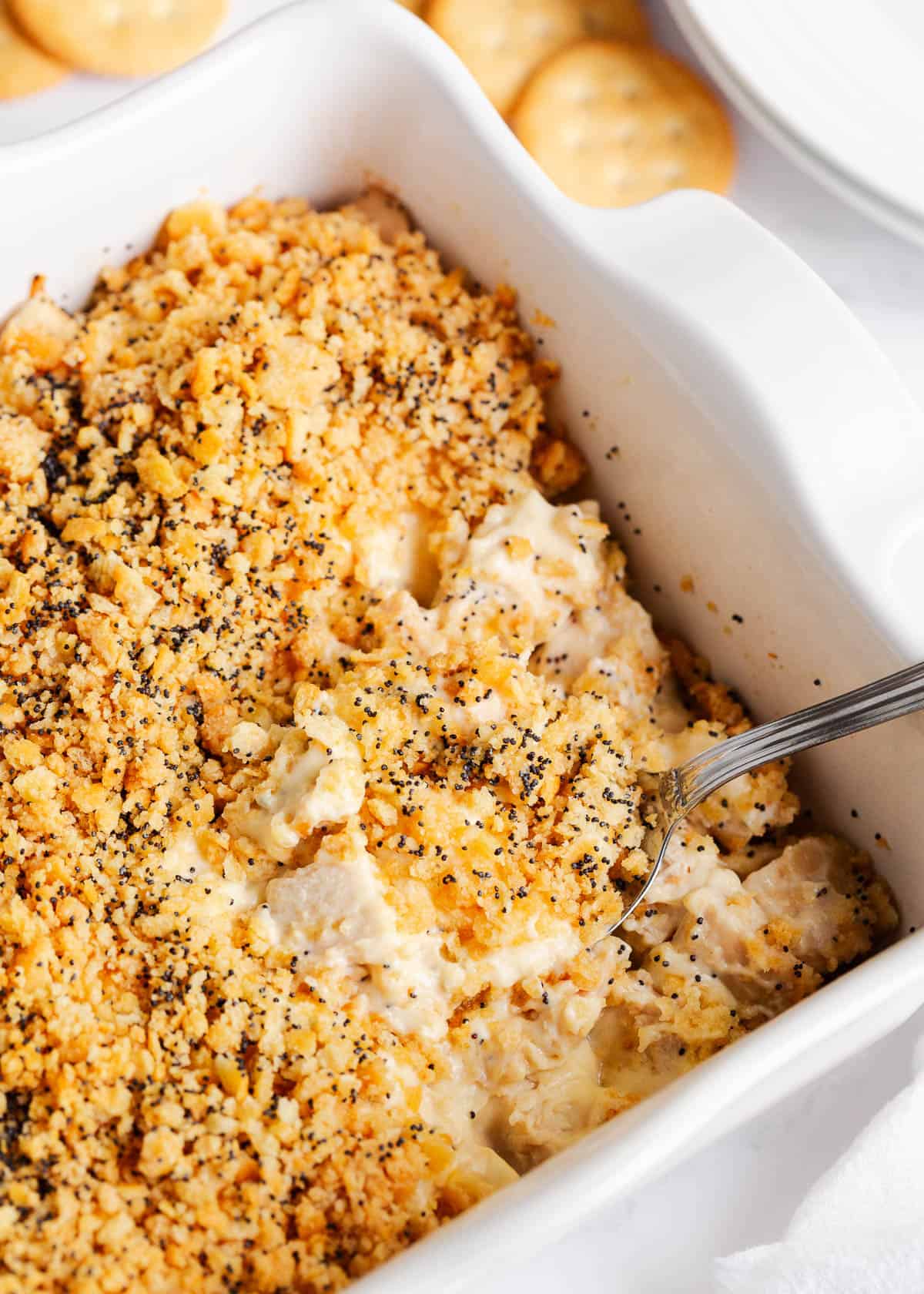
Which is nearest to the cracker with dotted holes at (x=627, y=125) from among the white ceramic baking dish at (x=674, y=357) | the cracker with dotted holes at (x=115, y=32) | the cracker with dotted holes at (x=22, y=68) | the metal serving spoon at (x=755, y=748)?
the white ceramic baking dish at (x=674, y=357)

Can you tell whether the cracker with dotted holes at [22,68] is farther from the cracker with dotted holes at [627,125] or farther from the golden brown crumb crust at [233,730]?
the cracker with dotted holes at [627,125]

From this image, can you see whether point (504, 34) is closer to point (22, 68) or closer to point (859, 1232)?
point (22, 68)

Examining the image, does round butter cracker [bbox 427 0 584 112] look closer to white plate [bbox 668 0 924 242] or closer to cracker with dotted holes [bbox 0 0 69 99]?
white plate [bbox 668 0 924 242]

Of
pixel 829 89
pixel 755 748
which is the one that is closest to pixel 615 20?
pixel 829 89

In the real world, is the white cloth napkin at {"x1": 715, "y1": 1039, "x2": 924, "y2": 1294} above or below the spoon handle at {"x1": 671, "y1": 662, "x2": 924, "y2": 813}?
below

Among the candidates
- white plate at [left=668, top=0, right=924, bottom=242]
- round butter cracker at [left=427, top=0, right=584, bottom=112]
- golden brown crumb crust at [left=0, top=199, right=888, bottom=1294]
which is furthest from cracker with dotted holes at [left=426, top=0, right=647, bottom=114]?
golden brown crumb crust at [left=0, top=199, right=888, bottom=1294]

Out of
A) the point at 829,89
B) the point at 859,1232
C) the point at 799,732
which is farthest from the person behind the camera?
the point at 829,89
